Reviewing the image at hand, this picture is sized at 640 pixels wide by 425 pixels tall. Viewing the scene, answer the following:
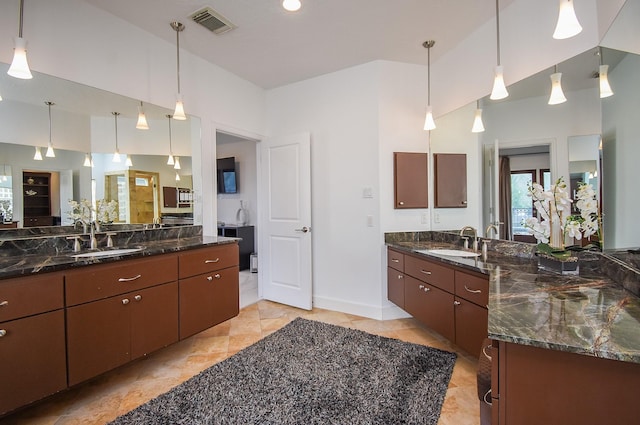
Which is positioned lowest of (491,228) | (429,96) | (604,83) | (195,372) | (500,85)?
(195,372)

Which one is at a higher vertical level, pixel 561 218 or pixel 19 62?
pixel 19 62

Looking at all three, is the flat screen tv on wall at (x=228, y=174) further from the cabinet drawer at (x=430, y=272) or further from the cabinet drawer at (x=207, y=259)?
the cabinet drawer at (x=430, y=272)

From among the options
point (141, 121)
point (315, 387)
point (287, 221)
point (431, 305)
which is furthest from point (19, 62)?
point (431, 305)

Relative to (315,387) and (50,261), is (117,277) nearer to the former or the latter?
(50,261)

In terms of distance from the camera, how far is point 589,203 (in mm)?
1561

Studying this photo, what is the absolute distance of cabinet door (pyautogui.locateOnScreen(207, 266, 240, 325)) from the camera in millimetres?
2441

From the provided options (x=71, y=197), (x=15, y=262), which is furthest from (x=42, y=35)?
(x=15, y=262)

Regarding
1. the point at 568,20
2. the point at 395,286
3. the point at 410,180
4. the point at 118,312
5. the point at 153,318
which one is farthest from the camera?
the point at 410,180

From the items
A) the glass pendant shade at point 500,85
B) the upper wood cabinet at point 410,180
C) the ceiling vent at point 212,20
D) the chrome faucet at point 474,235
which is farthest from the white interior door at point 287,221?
the glass pendant shade at point 500,85

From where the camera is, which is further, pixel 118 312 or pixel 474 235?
pixel 474 235

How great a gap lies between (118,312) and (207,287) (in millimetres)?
675

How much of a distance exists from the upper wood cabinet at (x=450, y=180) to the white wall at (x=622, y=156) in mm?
1180

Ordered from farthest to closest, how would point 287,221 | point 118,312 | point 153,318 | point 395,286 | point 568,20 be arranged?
point 287,221 → point 395,286 → point 153,318 → point 118,312 → point 568,20

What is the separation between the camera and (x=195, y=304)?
226cm
